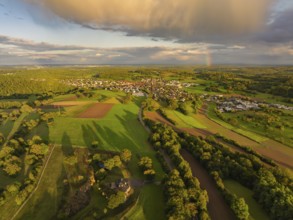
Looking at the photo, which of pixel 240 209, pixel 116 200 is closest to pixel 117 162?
pixel 116 200

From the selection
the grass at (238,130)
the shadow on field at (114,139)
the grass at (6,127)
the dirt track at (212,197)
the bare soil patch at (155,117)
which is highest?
the shadow on field at (114,139)

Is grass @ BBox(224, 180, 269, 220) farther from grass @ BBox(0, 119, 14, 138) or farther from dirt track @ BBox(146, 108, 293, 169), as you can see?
grass @ BBox(0, 119, 14, 138)

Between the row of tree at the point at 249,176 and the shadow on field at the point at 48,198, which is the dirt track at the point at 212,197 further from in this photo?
the shadow on field at the point at 48,198

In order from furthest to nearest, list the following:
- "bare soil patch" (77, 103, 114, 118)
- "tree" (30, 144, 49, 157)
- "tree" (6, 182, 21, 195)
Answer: "bare soil patch" (77, 103, 114, 118) → "tree" (30, 144, 49, 157) → "tree" (6, 182, 21, 195)

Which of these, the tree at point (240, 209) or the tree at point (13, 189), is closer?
the tree at point (240, 209)

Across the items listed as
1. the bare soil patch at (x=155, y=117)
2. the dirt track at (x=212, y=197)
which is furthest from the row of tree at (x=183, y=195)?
the bare soil patch at (x=155, y=117)

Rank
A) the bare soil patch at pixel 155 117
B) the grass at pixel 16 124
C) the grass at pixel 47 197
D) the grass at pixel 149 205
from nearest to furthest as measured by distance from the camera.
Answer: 1. the grass at pixel 149 205
2. the grass at pixel 47 197
3. the grass at pixel 16 124
4. the bare soil patch at pixel 155 117

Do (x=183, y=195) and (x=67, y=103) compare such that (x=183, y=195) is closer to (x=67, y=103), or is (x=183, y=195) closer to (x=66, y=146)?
(x=66, y=146)

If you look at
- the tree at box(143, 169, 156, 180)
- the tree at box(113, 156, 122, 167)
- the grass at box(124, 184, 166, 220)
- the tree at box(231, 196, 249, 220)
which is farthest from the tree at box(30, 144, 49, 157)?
the tree at box(231, 196, 249, 220)
